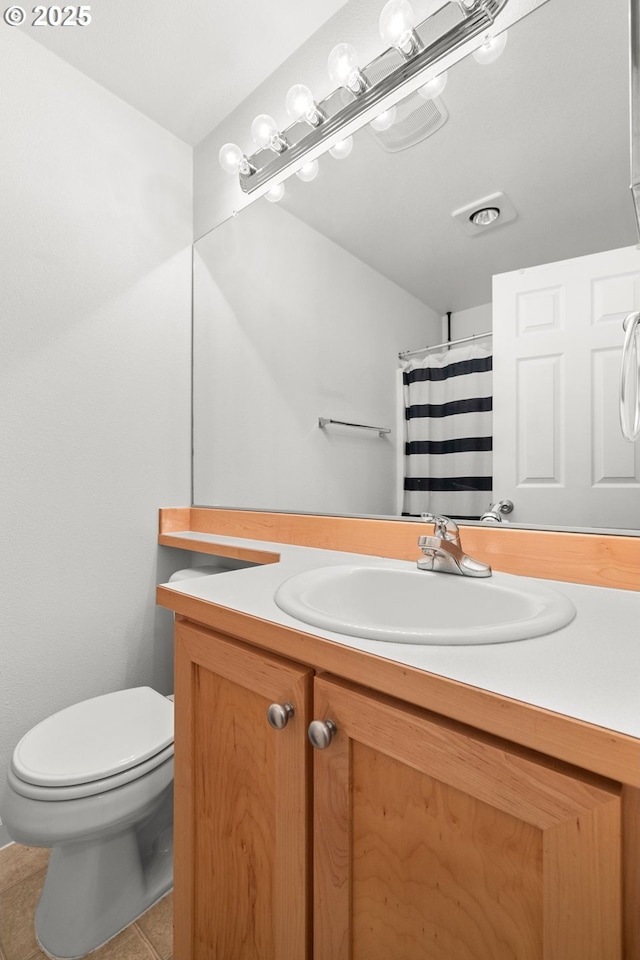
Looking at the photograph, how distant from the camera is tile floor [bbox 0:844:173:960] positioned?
3.17 ft

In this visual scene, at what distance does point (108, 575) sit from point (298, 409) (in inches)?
34.4

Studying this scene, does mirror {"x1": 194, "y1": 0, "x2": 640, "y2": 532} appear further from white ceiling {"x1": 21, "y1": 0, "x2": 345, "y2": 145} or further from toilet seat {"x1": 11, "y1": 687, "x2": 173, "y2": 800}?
toilet seat {"x1": 11, "y1": 687, "x2": 173, "y2": 800}

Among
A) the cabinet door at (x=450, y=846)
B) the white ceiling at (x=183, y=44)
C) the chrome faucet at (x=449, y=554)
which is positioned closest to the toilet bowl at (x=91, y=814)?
the cabinet door at (x=450, y=846)

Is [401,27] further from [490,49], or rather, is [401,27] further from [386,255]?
[386,255]

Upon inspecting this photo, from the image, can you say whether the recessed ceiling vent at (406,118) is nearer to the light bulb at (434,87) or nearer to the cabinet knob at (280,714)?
the light bulb at (434,87)

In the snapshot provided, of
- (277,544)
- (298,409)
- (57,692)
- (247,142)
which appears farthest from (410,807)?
(247,142)

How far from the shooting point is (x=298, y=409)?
1.47m

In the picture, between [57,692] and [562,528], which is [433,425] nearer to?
[562,528]

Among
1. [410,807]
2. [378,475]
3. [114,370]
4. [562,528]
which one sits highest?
[114,370]

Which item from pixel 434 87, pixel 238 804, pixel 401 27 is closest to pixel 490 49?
pixel 434 87

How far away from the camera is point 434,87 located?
109cm

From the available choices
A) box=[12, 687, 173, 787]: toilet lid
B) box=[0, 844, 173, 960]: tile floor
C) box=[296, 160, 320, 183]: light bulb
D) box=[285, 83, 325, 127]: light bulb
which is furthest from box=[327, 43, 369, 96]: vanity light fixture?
box=[0, 844, 173, 960]: tile floor

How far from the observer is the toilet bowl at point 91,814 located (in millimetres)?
910

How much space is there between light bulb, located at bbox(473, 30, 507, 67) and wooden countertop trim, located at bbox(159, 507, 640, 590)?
1.08m
